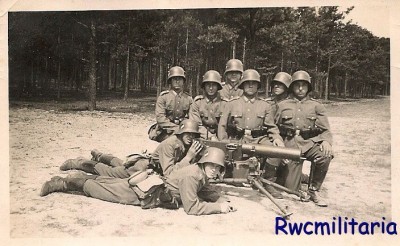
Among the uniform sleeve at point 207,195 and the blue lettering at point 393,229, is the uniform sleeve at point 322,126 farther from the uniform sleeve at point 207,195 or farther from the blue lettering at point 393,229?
the uniform sleeve at point 207,195

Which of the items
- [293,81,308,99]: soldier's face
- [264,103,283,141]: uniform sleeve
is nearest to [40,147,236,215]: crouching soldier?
[264,103,283,141]: uniform sleeve

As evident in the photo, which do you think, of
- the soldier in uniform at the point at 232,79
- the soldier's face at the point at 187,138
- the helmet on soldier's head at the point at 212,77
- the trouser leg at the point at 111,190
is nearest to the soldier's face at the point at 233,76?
the soldier in uniform at the point at 232,79

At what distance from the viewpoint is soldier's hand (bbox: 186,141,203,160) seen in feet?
10.4

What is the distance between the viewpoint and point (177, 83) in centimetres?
397

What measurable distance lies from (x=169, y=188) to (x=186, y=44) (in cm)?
164

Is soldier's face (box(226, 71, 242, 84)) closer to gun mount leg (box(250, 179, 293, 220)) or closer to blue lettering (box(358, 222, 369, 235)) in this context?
gun mount leg (box(250, 179, 293, 220))

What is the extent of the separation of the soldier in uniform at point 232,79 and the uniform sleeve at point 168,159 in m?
0.99

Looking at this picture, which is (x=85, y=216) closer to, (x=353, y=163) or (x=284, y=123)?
(x=284, y=123)

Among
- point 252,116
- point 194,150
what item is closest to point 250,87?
point 252,116

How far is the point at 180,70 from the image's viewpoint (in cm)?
Answer: 390

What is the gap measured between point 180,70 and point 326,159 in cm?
169

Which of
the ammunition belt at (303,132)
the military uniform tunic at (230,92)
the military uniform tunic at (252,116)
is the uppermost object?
the military uniform tunic at (230,92)

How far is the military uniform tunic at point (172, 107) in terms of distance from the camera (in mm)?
3982
